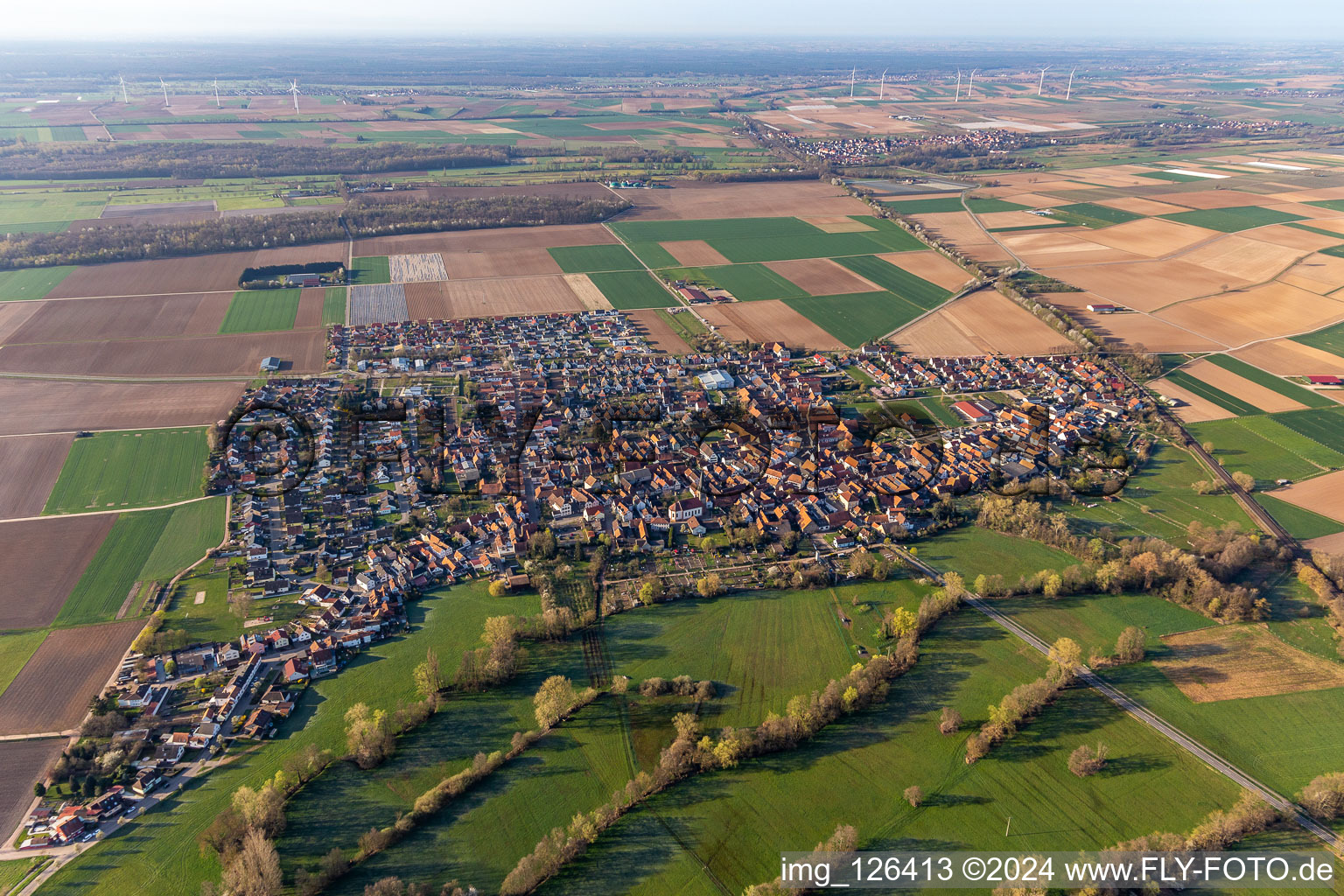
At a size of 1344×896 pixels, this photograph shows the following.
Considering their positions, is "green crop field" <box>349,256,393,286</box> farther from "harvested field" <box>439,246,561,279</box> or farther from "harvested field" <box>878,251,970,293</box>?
"harvested field" <box>878,251,970,293</box>

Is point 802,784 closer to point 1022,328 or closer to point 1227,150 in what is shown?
point 1022,328

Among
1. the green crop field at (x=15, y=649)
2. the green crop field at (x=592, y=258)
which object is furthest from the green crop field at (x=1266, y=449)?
the green crop field at (x=15, y=649)

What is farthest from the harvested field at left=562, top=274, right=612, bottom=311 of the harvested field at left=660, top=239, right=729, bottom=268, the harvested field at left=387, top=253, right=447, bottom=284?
the harvested field at left=387, top=253, right=447, bottom=284

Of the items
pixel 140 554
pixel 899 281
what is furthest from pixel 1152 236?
pixel 140 554

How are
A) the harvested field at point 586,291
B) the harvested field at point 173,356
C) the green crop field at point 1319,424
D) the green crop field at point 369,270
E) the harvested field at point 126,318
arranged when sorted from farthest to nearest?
the green crop field at point 369,270 → the harvested field at point 586,291 → the harvested field at point 126,318 → the harvested field at point 173,356 → the green crop field at point 1319,424

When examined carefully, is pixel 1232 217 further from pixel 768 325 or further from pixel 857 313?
pixel 768 325

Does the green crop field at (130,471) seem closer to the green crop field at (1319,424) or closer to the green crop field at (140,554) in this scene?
the green crop field at (140,554)
